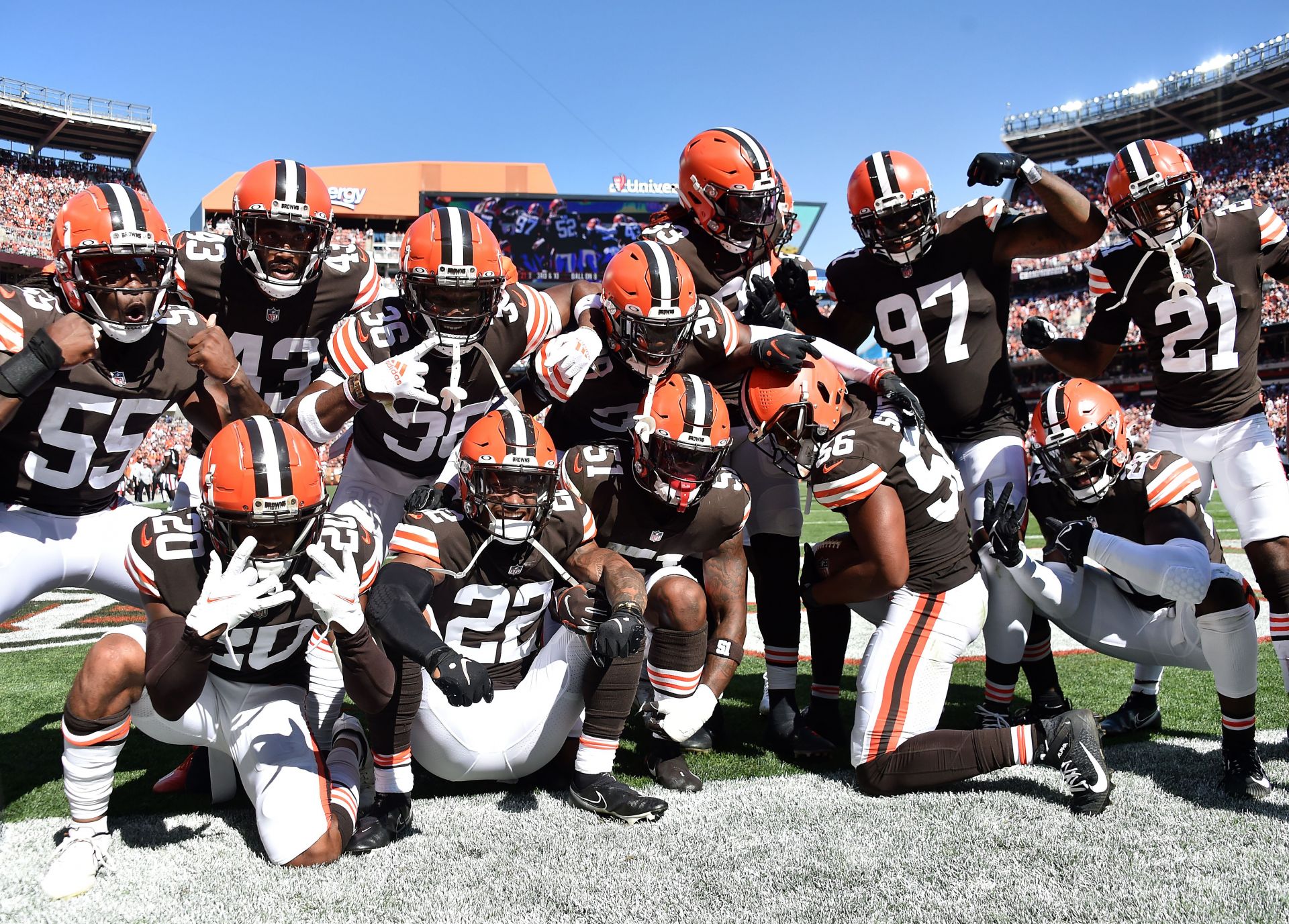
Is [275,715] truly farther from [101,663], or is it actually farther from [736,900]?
[736,900]

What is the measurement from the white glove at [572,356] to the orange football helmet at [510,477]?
1.43 ft

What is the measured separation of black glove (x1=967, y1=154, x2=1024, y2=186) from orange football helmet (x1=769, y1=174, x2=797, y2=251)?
0.88 meters

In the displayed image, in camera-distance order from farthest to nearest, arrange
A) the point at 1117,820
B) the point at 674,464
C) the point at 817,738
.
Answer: the point at 817,738
the point at 674,464
the point at 1117,820

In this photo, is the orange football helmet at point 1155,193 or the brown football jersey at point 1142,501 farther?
the orange football helmet at point 1155,193

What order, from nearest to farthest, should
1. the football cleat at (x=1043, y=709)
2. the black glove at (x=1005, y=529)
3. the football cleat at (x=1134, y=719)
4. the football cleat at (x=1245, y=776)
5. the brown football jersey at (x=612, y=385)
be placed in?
1. the football cleat at (x=1245, y=776)
2. the black glove at (x=1005, y=529)
3. the brown football jersey at (x=612, y=385)
4. the football cleat at (x=1134, y=719)
5. the football cleat at (x=1043, y=709)

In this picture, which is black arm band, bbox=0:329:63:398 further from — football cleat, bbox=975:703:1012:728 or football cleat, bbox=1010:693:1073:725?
football cleat, bbox=1010:693:1073:725

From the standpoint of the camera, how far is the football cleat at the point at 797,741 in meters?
4.17

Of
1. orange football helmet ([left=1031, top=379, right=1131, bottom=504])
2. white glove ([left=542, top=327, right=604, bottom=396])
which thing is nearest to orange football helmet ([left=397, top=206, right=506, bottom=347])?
white glove ([left=542, top=327, right=604, bottom=396])

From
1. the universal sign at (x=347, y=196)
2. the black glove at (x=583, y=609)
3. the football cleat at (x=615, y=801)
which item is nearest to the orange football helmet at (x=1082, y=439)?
the black glove at (x=583, y=609)

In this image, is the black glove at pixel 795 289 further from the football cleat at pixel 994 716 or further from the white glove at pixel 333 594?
the white glove at pixel 333 594

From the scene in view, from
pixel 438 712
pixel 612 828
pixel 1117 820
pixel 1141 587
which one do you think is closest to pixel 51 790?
pixel 438 712

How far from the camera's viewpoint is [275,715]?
336 cm

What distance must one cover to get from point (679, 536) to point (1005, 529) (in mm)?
1345

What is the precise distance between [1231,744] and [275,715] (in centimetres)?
358
